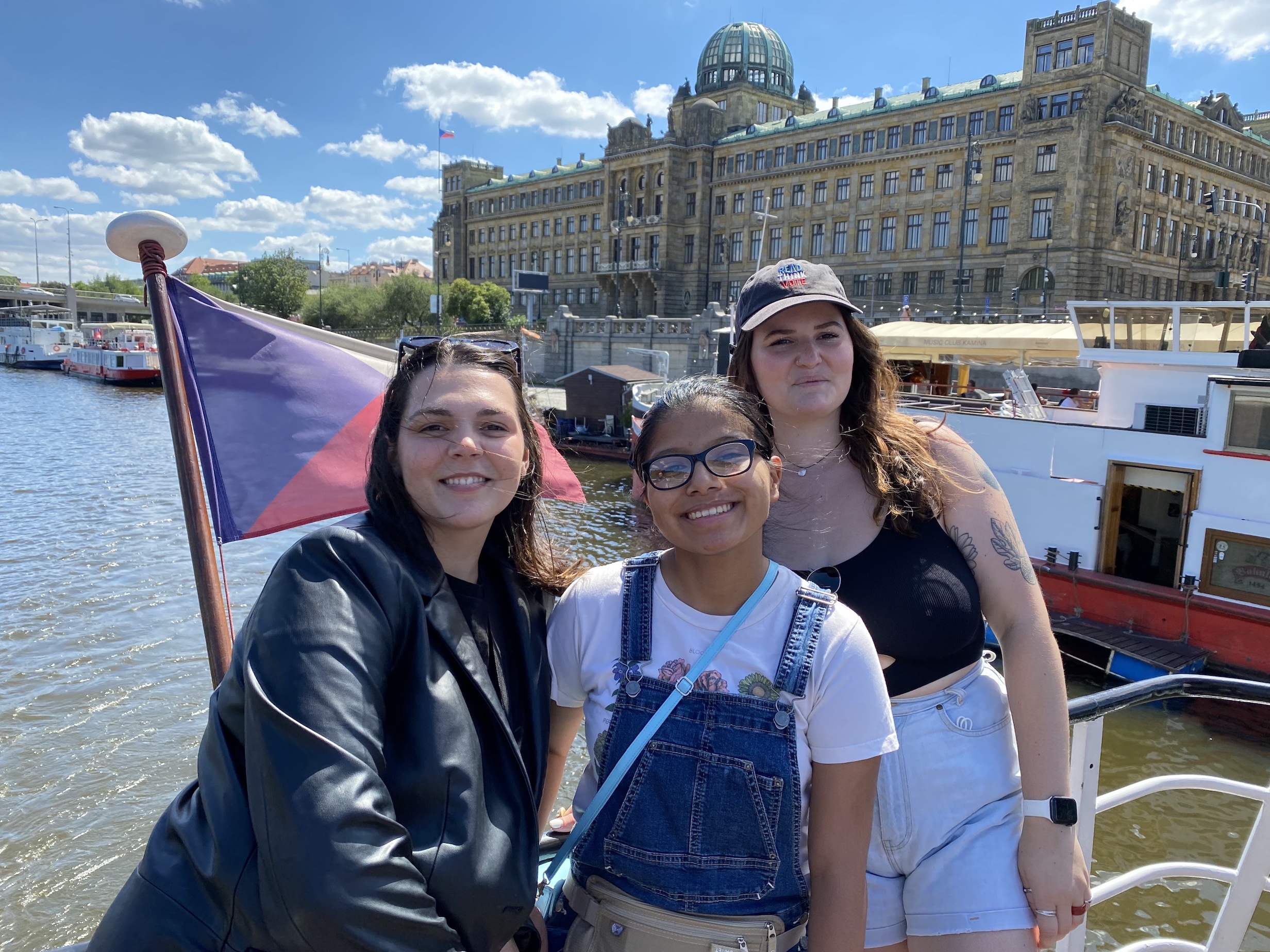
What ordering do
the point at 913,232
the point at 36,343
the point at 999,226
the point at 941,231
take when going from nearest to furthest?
the point at 999,226, the point at 941,231, the point at 913,232, the point at 36,343

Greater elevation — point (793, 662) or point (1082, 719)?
point (793, 662)

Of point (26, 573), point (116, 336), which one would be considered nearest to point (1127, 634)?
point (26, 573)

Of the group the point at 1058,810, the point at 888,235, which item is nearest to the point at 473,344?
the point at 1058,810

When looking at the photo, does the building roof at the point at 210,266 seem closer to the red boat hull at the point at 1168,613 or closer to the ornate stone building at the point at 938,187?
the ornate stone building at the point at 938,187

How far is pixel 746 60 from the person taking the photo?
63656 mm

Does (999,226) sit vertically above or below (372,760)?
above

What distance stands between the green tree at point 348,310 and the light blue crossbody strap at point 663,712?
67643mm

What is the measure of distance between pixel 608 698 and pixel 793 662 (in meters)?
0.36

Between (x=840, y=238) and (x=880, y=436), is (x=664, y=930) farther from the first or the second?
(x=840, y=238)

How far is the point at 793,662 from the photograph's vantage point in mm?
1557

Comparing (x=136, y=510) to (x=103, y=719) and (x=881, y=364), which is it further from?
(x=881, y=364)

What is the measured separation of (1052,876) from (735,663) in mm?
826

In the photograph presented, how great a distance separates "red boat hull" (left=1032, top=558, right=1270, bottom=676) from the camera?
9.43 m

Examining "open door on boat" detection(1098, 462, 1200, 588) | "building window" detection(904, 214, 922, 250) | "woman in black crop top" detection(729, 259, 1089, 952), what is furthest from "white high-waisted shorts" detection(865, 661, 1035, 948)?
"building window" detection(904, 214, 922, 250)
